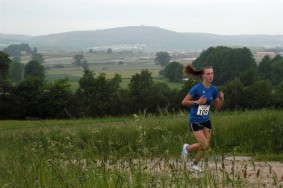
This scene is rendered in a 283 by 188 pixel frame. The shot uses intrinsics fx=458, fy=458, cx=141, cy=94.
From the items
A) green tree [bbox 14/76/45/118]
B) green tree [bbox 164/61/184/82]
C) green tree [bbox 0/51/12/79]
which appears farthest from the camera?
green tree [bbox 164/61/184/82]

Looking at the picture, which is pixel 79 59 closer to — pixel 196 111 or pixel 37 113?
pixel 37 113

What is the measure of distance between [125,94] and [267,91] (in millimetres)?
20207

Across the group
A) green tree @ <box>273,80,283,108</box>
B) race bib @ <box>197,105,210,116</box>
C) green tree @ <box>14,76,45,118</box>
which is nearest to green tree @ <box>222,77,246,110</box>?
green tree @ <box>273,80,283,108</box>

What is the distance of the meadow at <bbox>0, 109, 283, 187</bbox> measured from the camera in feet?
13.6

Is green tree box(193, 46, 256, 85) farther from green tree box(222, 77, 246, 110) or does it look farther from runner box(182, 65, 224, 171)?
runner box(182, 65, 224, 171)

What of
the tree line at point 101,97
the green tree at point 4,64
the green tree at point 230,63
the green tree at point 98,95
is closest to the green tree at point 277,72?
the green tree at point 230,63

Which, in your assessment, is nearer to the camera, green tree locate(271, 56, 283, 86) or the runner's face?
the runner's face

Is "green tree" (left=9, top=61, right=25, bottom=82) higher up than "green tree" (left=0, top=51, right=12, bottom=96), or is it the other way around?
"green tree" (left=0, top=51, right=12, bottom=96)

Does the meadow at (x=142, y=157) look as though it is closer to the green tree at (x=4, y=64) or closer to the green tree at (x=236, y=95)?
the green tree at (x=236, y=95)

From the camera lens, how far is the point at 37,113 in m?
62.0

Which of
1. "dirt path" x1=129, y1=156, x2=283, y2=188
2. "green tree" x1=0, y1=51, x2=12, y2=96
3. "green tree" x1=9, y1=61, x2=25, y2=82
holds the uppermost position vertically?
"dirt path" x1=129, y1=156, x2=283, y2=188

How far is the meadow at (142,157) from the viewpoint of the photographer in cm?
414

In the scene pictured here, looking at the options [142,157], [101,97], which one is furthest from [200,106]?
[101,97]

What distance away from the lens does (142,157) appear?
471 cm
